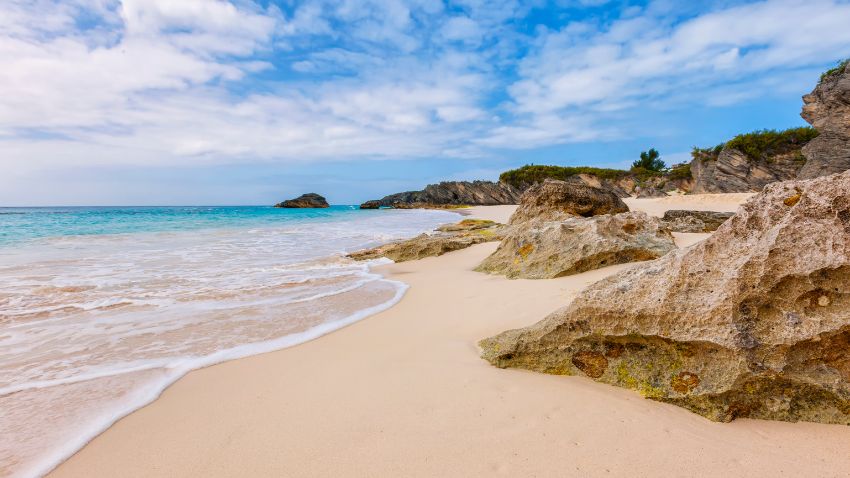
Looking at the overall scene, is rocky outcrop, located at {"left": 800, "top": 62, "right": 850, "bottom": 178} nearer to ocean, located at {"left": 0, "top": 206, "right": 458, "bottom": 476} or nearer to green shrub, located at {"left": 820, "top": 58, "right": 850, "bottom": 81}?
green shrub, located at {"left": 820, "top": 58, "right": 850, "bottom": 81}

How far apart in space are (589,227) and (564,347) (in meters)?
4.28

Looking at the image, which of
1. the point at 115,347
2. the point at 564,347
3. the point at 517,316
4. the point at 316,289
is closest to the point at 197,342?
the point at 115,347

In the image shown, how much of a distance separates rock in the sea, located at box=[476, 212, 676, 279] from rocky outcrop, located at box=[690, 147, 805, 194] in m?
34.6

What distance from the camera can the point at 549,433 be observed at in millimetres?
2391

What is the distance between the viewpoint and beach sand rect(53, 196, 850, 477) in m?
2.11

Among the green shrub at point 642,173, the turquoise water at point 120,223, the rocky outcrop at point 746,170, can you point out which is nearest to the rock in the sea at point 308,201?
the turquoise water at point 120,223

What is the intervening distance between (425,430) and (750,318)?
2.08 meters

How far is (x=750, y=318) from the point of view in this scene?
7.77ft

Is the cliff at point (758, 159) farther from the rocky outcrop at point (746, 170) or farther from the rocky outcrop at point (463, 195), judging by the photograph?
the rocky outcrop at point (463, 195)

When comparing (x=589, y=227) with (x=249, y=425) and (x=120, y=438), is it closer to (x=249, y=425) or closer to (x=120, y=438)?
(x=249, y=425)

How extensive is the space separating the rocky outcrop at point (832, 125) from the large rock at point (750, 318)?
91.8 feet

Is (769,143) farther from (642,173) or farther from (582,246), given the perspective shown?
(582,246)

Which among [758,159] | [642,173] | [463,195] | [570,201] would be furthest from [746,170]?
[463,195]

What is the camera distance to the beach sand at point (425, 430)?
6.92 feet
